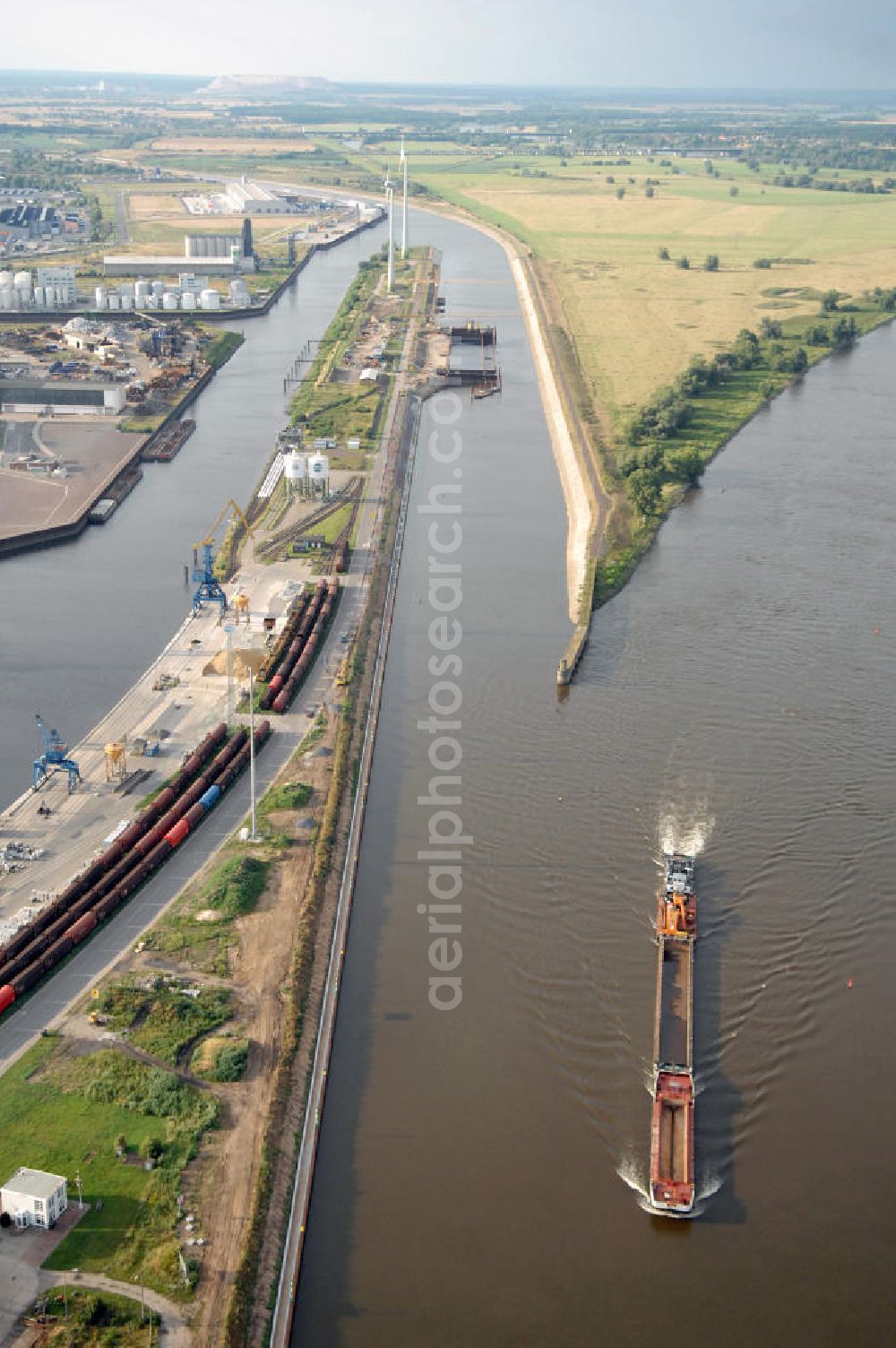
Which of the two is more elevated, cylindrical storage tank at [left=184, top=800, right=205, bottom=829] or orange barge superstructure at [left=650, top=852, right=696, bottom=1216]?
cylindrical storage tank at [left=184, top=800, right=205, bottom=829]

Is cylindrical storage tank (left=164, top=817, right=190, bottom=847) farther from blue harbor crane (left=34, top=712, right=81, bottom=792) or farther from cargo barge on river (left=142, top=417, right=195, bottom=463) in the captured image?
cargo barge on river (left=142, top=417, right=195, bottom=463)

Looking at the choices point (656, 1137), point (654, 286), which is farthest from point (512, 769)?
point (654, 286)

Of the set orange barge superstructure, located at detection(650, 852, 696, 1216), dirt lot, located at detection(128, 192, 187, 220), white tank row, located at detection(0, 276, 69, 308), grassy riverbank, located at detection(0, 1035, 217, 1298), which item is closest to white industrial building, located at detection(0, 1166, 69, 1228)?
grassy riverbank, located at detection(0, 1035, 217, 1298)

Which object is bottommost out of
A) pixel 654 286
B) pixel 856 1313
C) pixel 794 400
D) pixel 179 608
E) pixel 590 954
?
pixel 856 1313

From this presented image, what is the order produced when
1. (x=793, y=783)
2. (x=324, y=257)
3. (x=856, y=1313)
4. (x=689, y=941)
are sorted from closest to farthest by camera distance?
(x=856, y=1313), (x=689, y=941), (x=793, y=783), (x=324, y=257)

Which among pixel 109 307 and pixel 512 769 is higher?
pixel 109 307

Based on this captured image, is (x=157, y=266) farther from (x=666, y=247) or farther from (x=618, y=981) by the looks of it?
(x=618, y=981)

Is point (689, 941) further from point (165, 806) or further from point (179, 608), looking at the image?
point (179, 608)
